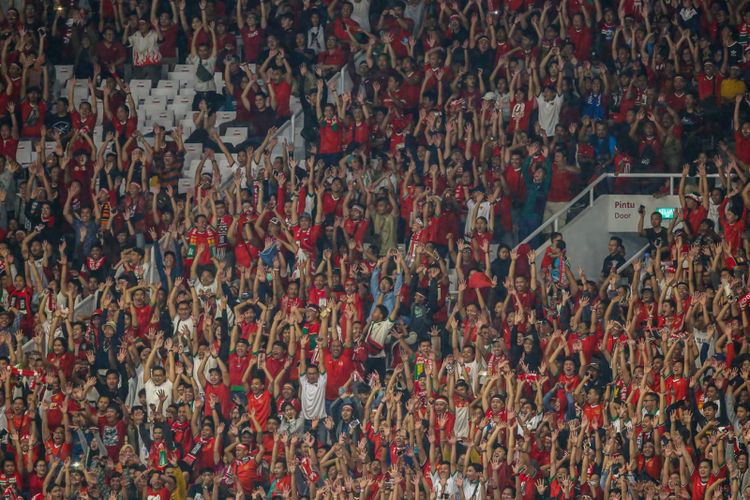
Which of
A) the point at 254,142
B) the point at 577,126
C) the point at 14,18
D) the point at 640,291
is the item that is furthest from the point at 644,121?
the point at 14,18

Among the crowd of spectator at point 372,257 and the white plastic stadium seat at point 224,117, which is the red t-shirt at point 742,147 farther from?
the white plastic stadium seat at point 224,117

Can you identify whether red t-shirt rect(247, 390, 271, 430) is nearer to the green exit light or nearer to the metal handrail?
the metal handrail

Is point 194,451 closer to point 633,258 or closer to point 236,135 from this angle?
point 236,135

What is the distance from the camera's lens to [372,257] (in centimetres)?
2145

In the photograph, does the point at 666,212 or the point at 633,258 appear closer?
the point at 633,258

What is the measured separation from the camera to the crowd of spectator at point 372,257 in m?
19.6

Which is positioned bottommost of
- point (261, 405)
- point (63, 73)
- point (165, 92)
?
point (261, 405)

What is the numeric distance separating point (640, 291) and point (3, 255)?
701 cm

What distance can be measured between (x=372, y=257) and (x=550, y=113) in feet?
10.3

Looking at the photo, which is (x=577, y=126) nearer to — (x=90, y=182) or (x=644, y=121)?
(x=644, y=121)

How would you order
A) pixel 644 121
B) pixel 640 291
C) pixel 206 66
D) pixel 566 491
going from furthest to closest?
pixel 206 66 → pixel 644 121 → pixel 640 291 → pixel 566 491

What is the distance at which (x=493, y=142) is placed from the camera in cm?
2273

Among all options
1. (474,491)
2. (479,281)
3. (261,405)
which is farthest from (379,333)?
(474,491)

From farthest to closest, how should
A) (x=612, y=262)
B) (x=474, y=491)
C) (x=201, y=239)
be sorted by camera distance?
(x=201, y=239) < (x=612, y=262) < (x=474, y=491)
